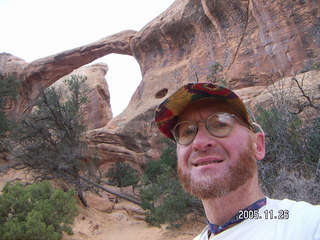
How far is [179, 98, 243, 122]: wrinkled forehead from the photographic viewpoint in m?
1.28

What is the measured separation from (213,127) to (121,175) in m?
14.8

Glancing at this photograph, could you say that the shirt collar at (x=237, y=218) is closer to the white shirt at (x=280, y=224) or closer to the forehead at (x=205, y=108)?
the white shirt at (x=280, y=224)

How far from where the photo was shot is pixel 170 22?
15.2 m

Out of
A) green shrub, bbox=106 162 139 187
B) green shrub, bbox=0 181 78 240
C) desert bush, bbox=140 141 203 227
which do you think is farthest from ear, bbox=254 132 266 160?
green shrub, bbox=106 162 139 187

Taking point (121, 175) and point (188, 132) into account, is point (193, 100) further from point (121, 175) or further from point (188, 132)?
point (121, 175)

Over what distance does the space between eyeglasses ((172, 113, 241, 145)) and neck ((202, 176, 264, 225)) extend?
23cm

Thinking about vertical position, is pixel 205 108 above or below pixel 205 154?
above

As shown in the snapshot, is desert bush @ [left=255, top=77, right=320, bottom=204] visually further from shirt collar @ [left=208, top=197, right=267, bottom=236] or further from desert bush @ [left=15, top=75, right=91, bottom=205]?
desert bush @ [left=15, top=75, right=91, bottom=205]

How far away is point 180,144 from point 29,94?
23754mm

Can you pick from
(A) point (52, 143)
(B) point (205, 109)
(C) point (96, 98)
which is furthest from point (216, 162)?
(C) point (96, 98)

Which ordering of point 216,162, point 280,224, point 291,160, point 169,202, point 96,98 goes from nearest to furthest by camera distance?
point 280,224 < point 216,162 < point 291,160 < point 169,202 < point 96,98

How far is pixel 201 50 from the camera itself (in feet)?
47.8

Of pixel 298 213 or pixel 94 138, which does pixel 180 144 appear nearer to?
pixel 298 213

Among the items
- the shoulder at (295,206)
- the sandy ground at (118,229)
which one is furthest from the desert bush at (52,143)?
the shoulder at (295,206)
